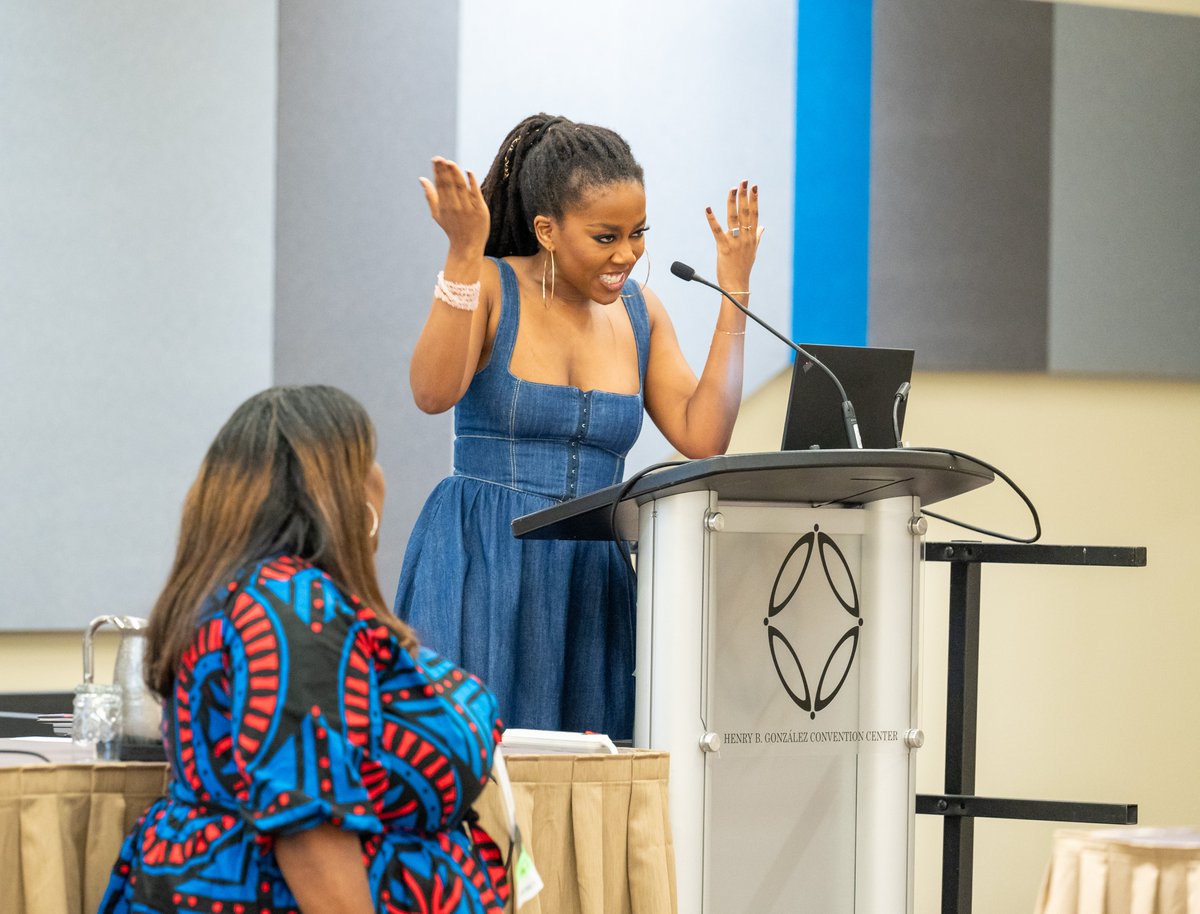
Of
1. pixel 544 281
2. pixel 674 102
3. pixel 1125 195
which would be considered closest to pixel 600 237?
pixel 544 281

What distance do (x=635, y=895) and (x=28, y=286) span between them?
208cm

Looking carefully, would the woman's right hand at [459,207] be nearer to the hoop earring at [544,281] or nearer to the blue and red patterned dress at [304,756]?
the hoop earring at [544,281]

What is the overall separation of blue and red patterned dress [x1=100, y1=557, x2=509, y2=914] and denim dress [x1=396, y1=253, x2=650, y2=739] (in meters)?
0.75

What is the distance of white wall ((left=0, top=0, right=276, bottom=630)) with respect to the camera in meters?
A: 3.01

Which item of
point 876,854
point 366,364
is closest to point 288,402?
point 876,854

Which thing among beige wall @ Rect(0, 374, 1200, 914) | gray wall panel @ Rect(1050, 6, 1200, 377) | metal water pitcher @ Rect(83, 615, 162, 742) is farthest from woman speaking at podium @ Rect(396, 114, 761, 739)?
gray wall panel @ Rect(1050, 6, 1200, 377)

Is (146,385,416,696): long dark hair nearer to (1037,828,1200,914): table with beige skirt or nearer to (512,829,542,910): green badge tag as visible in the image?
(512,829,542,910): green badge tag

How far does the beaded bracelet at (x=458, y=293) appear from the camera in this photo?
197 cm

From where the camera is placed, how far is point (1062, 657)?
355 cm

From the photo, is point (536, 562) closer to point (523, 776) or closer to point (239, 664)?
point (523, 776)

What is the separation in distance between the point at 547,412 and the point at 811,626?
527 millimetres

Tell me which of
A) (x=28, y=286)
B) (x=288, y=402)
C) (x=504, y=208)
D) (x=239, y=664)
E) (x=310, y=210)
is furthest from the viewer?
(x=310, y=210)

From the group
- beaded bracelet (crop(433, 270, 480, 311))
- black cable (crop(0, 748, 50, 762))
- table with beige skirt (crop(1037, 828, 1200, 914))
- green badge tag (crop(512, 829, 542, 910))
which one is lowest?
table with beige skirt (crop(1037, 828, 1200, 914))

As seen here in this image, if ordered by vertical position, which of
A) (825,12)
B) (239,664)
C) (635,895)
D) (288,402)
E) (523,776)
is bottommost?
(635,895)
